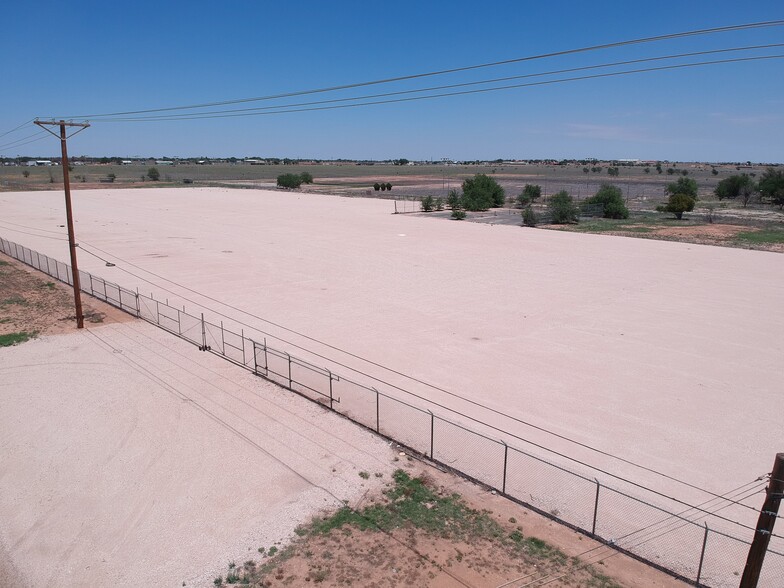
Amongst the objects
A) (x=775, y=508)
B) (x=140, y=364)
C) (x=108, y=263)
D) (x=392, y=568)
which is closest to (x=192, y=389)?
(x=140, y=364)

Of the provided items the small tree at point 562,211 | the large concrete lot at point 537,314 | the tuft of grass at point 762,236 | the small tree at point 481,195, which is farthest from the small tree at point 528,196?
the tuft of grass at point 762,236

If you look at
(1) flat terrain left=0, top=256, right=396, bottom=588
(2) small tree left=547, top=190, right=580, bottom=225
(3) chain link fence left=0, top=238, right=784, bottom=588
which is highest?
(2) small tree left=547, top=190, right=580, bottom=225

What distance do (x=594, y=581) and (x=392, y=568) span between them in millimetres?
4035

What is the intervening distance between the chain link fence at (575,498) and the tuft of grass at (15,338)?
1196cm

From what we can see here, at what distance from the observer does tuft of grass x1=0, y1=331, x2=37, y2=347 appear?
26.8 m

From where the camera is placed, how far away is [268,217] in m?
78.6

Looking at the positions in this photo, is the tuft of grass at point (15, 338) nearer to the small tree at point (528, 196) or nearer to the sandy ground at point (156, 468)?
the sandy ground at point (156, 468)

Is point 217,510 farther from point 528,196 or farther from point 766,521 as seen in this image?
point 528,196

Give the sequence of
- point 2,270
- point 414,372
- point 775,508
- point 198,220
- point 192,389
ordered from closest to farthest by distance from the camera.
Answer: point 775,508 < point 192,389 < point 414,372 < point 2,270 < point 198,220

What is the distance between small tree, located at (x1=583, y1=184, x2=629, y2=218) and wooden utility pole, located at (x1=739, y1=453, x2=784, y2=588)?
7465 cm

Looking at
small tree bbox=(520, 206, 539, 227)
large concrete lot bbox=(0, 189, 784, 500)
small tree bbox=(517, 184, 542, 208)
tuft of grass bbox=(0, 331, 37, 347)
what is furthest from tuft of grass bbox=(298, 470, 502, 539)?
small tree bbox=(517, 184, 542, 208)

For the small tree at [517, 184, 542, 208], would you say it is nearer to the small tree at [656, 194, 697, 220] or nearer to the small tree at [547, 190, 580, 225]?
the small tree at [547, 190, 580, 225]

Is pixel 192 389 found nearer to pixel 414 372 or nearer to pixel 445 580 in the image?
pixel 414 372

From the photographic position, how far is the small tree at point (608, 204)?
78188mm
